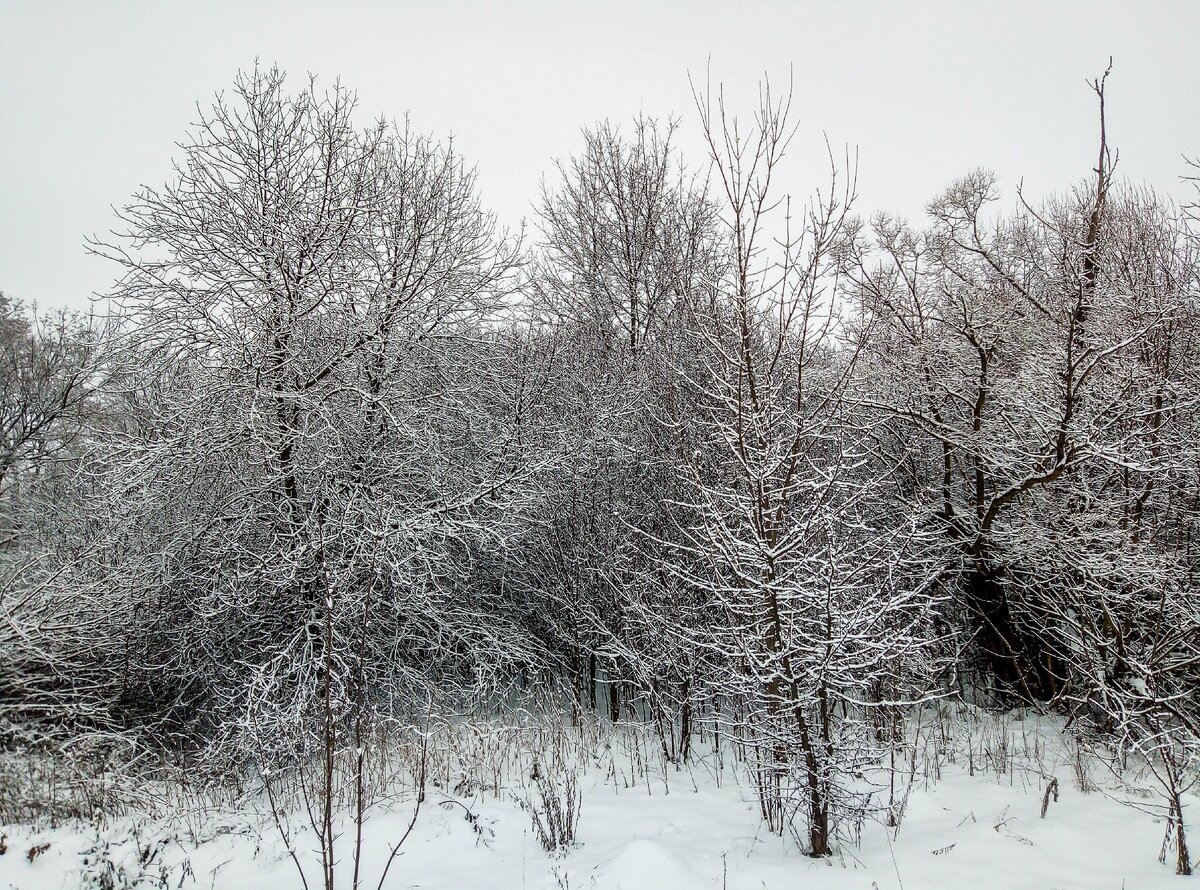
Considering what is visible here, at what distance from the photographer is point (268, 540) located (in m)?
7.44

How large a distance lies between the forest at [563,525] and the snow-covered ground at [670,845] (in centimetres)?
9

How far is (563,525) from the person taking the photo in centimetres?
795

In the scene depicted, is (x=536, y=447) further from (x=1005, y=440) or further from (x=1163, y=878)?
Result: (x=1163, y=878)

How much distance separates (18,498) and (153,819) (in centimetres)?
1253

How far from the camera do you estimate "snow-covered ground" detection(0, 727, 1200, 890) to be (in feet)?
11.4

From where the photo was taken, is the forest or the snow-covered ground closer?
the snow-covered ground

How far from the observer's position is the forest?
166 inches

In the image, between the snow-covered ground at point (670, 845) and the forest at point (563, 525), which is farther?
the forest at point (563, 525)

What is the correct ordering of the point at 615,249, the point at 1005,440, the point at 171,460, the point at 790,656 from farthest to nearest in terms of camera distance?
the point at 615,249 → the point at 171,460 → the point at 1005,440 → the point at 790,656

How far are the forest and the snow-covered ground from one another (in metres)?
0.09

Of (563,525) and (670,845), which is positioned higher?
(563,525)

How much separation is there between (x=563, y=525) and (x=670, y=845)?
4.26 metres

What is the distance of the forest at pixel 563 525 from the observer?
4227 mm

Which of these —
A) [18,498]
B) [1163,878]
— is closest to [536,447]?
[1163,878]
